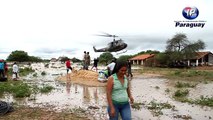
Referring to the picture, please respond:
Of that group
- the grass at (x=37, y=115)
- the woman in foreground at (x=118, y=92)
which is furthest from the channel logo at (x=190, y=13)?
the woman in foreground at (x=118, y=92)

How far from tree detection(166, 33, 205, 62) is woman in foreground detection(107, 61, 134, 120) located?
180 feet

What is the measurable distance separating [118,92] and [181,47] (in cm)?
5880

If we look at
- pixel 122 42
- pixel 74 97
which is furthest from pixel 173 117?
pixel 122 42

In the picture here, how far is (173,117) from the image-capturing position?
885 centimetres

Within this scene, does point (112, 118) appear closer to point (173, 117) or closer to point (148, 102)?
point (173, 117)

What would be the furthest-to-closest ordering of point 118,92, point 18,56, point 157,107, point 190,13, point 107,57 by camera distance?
point 18,56
point 107,57
point 190,13
point 157,107
point 118,92

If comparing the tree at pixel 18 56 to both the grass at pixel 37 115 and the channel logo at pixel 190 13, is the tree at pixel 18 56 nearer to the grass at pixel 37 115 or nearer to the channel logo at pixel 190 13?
the channel logo at pixel 190 13

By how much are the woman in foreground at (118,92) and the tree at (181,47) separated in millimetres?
54881

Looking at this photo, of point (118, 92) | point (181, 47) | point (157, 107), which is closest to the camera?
point (118, 92)

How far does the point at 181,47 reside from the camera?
6184 cm

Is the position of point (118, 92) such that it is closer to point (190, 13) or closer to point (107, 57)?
point (190, 13)

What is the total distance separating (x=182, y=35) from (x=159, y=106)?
5446 centimetres

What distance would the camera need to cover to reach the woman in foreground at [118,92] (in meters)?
5.36

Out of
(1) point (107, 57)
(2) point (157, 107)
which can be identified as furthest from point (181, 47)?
(2) point (157, 107)
